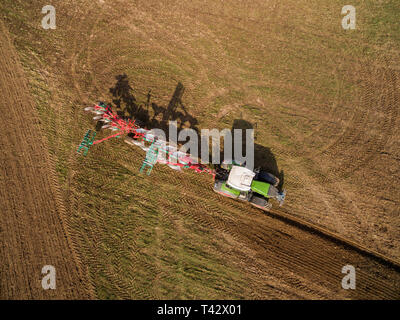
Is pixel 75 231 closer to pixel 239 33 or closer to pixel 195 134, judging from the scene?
pixel 195 134

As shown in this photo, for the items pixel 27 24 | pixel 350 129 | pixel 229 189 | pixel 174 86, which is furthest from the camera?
pixel 27 24

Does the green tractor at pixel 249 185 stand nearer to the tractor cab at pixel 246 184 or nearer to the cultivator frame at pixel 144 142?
the tractor cab at pixel 246 184

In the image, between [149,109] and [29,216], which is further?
[149,109]

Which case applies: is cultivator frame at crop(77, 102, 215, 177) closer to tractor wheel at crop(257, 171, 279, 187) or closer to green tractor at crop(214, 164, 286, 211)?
green tractor at crop(214, 164, 286, 211)

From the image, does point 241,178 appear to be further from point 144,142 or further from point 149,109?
point 149,109

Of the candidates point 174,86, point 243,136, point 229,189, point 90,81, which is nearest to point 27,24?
point 90,81

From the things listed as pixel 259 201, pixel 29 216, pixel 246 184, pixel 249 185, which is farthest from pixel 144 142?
pixel 29 216

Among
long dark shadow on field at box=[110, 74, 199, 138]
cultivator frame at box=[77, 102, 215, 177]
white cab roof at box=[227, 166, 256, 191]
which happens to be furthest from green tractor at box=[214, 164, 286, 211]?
long dark shadow on field at box=[110, 74, 199, 138]

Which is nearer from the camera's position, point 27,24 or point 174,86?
point 174,86
